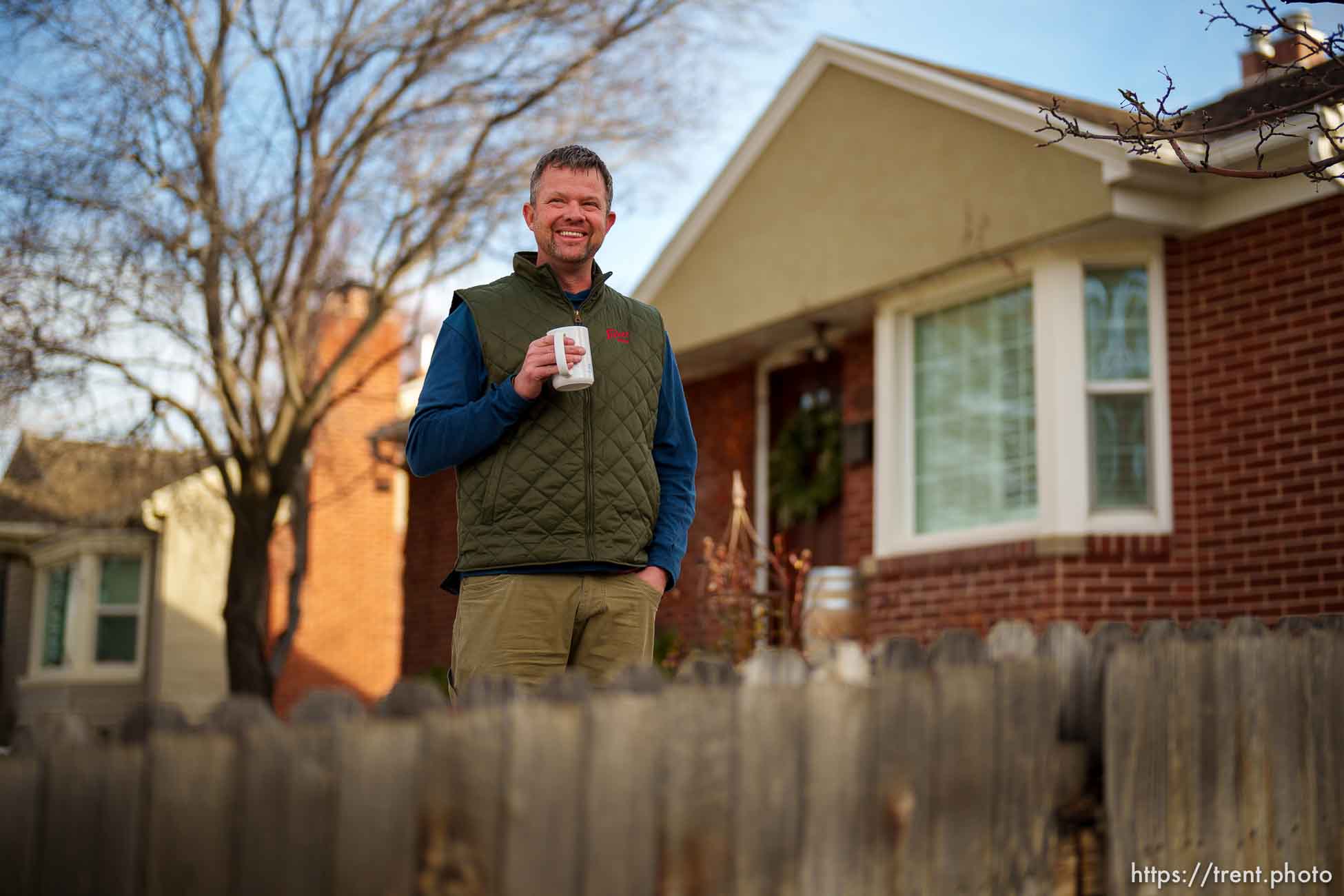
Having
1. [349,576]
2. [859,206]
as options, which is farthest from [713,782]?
[349,576]

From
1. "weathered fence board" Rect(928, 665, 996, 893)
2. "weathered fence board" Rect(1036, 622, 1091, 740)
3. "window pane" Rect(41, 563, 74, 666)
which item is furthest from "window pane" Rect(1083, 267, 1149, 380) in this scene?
"window pane" Rect(41, 563, 74, 666)

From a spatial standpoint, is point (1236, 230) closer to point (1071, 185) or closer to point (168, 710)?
point (1071, 185)

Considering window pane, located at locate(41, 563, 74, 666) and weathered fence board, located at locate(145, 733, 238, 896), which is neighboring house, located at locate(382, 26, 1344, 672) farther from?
window pane, located at locate(41, 563, 74, 666)

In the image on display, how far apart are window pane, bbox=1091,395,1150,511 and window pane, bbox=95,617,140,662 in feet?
60.1

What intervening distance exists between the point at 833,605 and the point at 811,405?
2004 millimetres

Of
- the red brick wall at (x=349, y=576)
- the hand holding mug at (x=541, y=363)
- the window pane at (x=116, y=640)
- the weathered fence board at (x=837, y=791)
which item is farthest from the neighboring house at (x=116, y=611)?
the weathered fence board at (x=837, y=791)

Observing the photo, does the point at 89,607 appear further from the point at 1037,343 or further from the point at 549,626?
the point at 549,626

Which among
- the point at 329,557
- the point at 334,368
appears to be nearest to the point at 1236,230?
the point at 334,368

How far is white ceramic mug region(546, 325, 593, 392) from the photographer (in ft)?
9.30

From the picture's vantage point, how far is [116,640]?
22.0 metres

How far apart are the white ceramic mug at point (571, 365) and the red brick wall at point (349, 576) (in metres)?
18.7

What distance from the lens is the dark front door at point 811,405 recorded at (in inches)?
416

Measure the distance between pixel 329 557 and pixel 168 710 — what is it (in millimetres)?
21408

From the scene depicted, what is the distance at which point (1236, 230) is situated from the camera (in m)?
7.77
